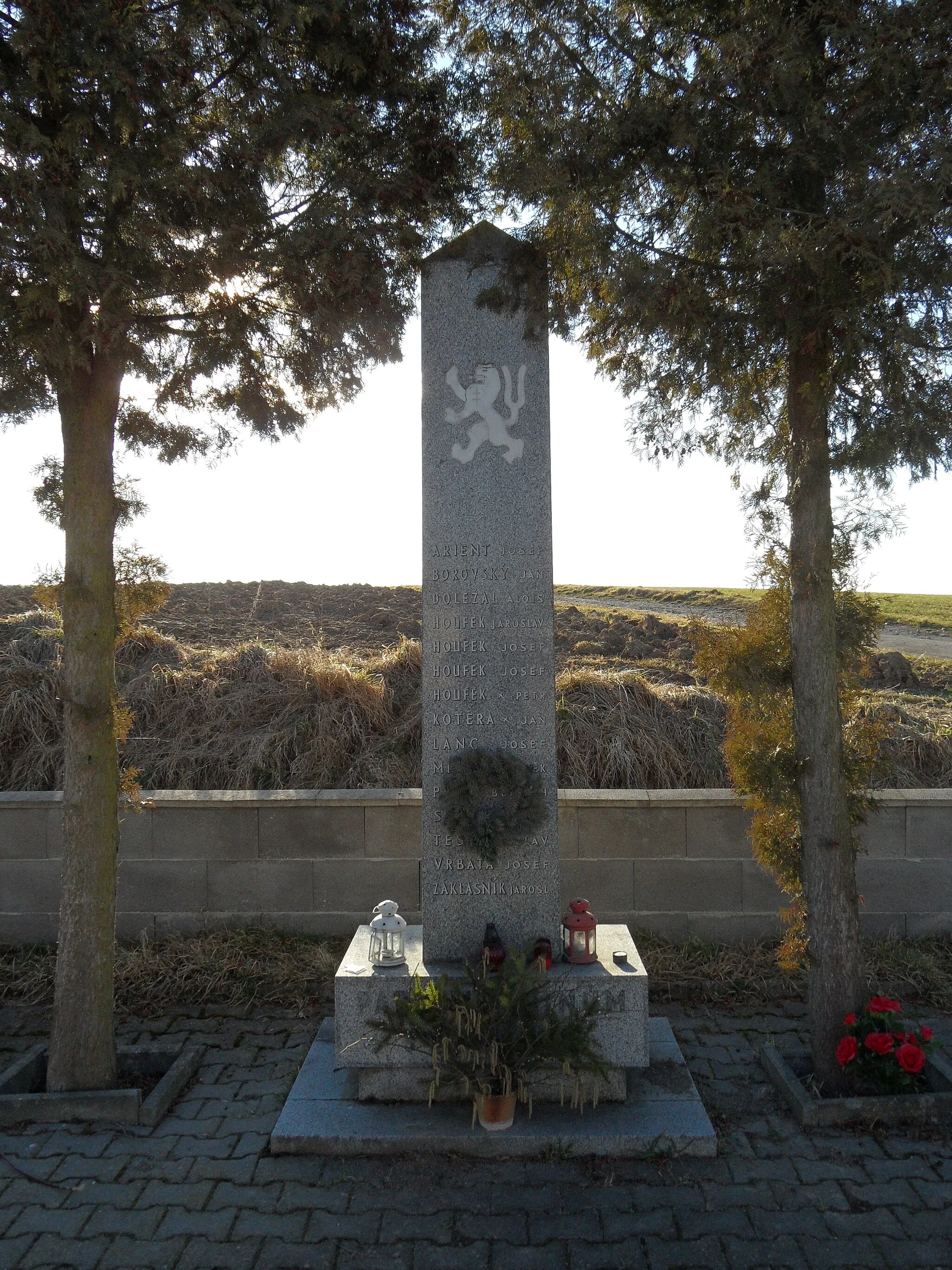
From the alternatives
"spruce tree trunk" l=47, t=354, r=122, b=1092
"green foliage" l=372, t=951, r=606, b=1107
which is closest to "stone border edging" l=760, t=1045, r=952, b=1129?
"green foliage" l=372, t=951, r=606, b=1107

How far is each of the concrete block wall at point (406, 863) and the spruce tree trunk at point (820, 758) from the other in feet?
4.57

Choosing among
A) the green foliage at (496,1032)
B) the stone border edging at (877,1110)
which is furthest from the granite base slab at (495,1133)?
the stone border edging at (877,1110)

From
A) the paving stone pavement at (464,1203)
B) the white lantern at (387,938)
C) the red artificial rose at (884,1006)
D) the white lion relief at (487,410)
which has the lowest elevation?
the paving stone pavement at (464,1203)

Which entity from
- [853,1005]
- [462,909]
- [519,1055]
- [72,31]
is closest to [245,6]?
[72,31]

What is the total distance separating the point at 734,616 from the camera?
8258mm

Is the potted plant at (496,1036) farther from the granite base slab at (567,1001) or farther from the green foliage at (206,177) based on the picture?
the green foliage at (206,177)

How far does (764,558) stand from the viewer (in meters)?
4.05

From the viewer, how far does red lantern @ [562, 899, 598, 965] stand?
4.04 m

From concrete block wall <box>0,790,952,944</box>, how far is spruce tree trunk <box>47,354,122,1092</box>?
1445 millimetres

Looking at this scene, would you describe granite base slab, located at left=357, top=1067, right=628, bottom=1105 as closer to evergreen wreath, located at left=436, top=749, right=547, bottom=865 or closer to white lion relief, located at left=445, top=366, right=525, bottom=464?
evergreen wreath, located at left=436, top=749, right=547, bottom=865

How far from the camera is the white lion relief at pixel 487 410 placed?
4.23 m

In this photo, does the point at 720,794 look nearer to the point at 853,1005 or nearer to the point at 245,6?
the point at 853,1005

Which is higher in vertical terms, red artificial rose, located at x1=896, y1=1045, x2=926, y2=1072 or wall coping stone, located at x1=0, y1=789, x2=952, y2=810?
wall coping stone, located at x1=0, y1=789, x2=952, y2=810

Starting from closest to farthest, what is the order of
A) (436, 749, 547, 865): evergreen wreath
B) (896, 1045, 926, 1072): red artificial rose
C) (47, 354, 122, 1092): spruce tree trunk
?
(896, 1045, 926, 1072): red artificial rose → (47, 354, 122, 1092): spruce tree trunk → (436, 749, 547, 865): evergreen wreath
